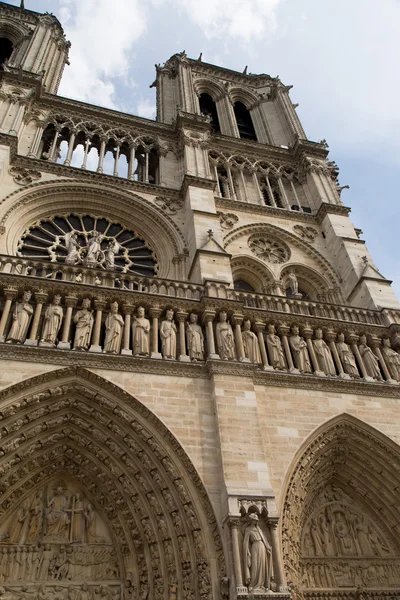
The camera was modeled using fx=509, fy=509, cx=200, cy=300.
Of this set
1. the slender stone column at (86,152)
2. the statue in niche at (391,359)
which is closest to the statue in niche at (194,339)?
the statue in niche at (391,359)

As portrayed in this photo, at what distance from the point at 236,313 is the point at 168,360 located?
1.63m

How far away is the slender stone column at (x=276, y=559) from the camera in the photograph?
5.54m

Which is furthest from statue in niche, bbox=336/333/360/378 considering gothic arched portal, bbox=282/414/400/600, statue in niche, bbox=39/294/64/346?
statue in niche, bbox=39/294/64/346

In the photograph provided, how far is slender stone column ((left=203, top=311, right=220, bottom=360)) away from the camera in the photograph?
771 cm

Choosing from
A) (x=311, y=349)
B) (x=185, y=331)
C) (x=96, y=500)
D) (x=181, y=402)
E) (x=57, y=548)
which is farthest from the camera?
(x=311, y=349)

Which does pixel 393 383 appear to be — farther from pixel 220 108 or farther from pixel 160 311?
pixel 220 108

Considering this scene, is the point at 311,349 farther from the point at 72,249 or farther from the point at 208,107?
the point at 208,107

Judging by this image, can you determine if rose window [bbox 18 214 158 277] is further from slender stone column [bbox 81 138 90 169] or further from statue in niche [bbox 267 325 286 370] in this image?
statue in niche [bbox 267 325 286 370]

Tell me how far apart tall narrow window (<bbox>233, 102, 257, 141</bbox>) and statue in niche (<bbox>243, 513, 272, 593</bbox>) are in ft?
45.5

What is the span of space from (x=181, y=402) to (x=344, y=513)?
3.11 metres

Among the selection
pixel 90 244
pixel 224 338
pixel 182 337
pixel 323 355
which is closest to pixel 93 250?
pixel 90 244

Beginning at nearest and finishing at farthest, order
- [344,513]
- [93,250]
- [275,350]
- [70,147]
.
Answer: [344,513]
[275,350]
[93,250]
[70,147]

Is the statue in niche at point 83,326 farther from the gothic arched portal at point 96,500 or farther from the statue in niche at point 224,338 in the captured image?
the statue in niche at point 224,338

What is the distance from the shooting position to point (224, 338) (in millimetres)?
8008
